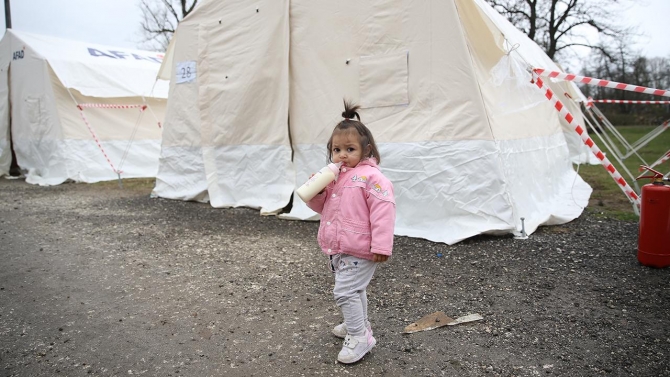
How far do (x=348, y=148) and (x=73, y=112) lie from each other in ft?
33.4

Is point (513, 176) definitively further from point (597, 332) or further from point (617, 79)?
point (617, 79)

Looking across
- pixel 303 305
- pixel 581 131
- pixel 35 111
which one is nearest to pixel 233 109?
pixel 303 305

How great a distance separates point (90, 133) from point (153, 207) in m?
4.82

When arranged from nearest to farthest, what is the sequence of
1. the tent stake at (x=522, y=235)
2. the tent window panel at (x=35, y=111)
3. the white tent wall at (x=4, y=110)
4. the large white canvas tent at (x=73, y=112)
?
the tent stake at (x=522, y=235)
the large white canvas tent at (x=73, y=112)
the tent window panel at (x=35, y=111)
the white tent wall at (x=4, y=110)

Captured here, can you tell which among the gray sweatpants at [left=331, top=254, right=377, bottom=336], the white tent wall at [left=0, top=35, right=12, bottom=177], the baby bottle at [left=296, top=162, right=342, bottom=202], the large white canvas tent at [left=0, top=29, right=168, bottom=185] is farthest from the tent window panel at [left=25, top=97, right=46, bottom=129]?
the gray sweatpants at [left=331, top=254, right=377, bottom=336]

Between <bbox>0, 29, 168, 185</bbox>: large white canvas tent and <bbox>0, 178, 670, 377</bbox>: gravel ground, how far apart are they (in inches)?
227

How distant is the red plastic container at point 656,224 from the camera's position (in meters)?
3.68

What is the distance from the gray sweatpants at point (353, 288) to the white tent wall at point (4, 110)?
12333mm

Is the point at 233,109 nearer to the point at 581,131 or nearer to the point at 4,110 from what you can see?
the point at 581,131

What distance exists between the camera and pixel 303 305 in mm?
3273

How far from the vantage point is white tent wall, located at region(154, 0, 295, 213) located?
6.26m

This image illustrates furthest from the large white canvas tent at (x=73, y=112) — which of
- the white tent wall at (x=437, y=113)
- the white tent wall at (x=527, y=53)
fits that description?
the white tent wall at (x=527, y=53)

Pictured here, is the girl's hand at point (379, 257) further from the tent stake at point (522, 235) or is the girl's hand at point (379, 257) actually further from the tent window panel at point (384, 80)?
the tent window panel at point (384, 80)

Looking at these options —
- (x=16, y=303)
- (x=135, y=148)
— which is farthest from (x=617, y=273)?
(x=135, y=148)
